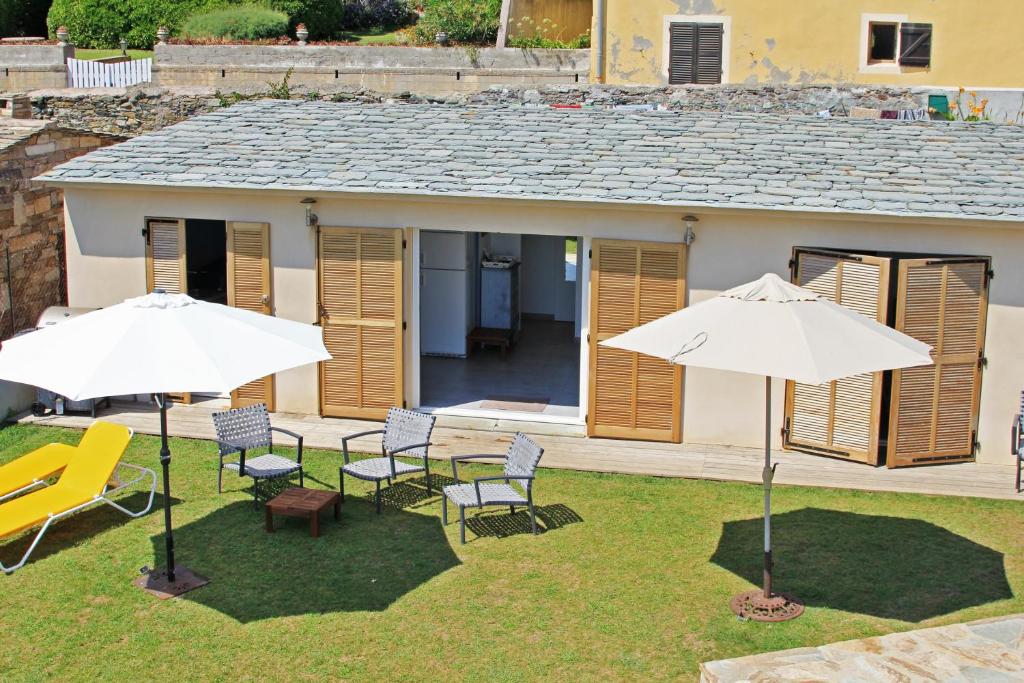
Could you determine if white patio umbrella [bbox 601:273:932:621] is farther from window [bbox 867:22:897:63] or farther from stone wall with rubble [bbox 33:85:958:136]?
window [bbox 867:22:897:63]

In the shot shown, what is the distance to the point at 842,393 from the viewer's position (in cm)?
1295

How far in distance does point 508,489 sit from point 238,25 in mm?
24615

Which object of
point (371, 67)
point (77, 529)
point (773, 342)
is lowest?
point (77, 529)

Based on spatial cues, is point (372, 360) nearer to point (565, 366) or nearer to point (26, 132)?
point (565, 366)

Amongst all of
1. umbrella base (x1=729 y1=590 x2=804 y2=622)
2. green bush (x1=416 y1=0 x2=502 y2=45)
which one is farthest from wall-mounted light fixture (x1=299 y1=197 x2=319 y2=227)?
green bush (x1=416 y1=0 x2=502 y2=45)

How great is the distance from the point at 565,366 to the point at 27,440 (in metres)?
7.41

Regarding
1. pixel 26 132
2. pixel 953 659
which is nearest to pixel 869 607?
pixel 953 659

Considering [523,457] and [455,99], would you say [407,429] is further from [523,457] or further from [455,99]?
[455,99]

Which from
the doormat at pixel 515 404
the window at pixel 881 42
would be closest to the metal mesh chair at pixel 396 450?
the doormat at pixel 515 404

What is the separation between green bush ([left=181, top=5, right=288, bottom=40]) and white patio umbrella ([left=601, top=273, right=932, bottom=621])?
25587mm

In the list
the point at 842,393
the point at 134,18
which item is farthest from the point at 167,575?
the point at 134,18

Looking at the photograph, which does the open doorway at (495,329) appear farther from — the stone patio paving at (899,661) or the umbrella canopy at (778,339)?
the stone patio paving at (899,661)

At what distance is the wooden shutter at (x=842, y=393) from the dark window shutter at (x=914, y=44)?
41.9 feet

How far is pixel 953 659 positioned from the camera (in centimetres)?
839
